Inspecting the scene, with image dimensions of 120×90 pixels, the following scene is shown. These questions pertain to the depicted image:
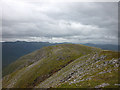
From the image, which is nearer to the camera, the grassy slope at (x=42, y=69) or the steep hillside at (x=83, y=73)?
the steep hillside at (x=83, y=73)

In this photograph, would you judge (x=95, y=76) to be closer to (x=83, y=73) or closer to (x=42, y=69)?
(x=83, y=73)

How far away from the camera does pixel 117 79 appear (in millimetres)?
22438

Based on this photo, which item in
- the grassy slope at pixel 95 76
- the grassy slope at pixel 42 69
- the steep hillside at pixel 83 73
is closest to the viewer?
the grassy slope at pixel 95 76

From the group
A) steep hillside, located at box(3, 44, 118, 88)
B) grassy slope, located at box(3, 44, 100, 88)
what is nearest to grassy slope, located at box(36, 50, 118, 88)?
steep hillside, located at box(3, 44, 118, 88)

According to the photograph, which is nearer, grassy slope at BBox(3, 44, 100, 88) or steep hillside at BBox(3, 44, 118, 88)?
steep hillside at BBox(3, 44, 118, 88)

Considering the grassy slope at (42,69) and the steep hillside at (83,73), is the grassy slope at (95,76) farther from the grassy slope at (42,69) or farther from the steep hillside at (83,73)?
the grassy slope at (42,69)

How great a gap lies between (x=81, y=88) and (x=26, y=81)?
268 ft

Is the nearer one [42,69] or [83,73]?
[83,73]

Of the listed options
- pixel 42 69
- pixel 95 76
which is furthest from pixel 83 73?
pixel 42 69

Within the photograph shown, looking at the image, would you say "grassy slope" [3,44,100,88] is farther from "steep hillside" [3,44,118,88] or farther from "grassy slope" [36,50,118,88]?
"grassy slope" [36,50,118,88]

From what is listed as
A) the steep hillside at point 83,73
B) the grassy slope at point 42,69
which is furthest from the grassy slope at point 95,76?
the grassy slope at point 42,69

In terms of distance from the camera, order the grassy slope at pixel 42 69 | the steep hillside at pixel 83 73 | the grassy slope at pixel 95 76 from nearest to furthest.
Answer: the grassy slope at pixel 95 76
the steep hillside at pixel 83 73
the grassy slope at pixel 42 69

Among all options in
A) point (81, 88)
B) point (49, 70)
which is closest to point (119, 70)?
point (81, 88)

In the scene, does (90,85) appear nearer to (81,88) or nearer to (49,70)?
(81,88)
